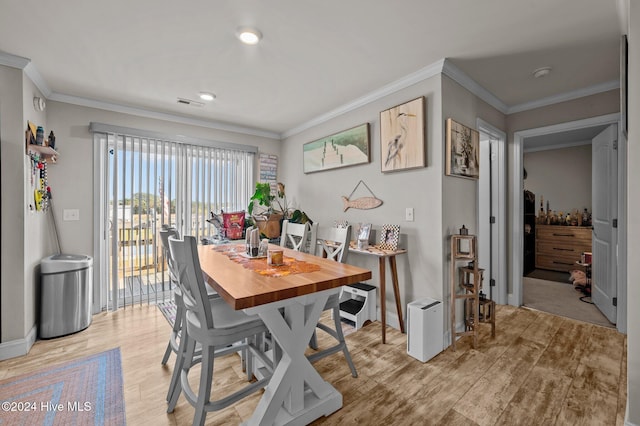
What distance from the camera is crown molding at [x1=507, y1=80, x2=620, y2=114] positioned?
2691 millimetres

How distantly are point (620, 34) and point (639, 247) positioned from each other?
5.36ft

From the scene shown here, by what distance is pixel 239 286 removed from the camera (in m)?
1.39

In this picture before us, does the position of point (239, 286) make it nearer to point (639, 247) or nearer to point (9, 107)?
point (639, 247)

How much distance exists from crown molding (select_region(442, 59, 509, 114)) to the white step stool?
2.13 metres

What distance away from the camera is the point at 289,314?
1.53 m

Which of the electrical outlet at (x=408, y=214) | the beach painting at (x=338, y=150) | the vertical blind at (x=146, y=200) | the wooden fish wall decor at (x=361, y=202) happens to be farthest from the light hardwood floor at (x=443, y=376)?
the beach painting at (x=338, y=150)

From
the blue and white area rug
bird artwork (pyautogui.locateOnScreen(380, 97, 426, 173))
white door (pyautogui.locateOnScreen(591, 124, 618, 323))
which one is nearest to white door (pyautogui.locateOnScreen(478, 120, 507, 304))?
white door (pyautogui.locateOnScreen(591, 124, 618, 323))

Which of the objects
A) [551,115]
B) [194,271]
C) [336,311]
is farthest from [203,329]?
[551,115]

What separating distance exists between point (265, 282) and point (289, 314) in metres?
0.23

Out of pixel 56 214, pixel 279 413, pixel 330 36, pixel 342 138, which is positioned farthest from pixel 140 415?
pixel 342 138

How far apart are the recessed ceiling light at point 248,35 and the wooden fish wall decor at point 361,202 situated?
1.74 meters

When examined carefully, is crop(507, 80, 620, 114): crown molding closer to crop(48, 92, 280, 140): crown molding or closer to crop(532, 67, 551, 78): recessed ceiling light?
crop(532, 67, 551, 78): recessed ceiling light

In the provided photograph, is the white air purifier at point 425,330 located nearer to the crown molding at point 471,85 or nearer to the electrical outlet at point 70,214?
the crown molding at point 471,85

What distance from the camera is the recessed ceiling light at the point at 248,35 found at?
1.93m
